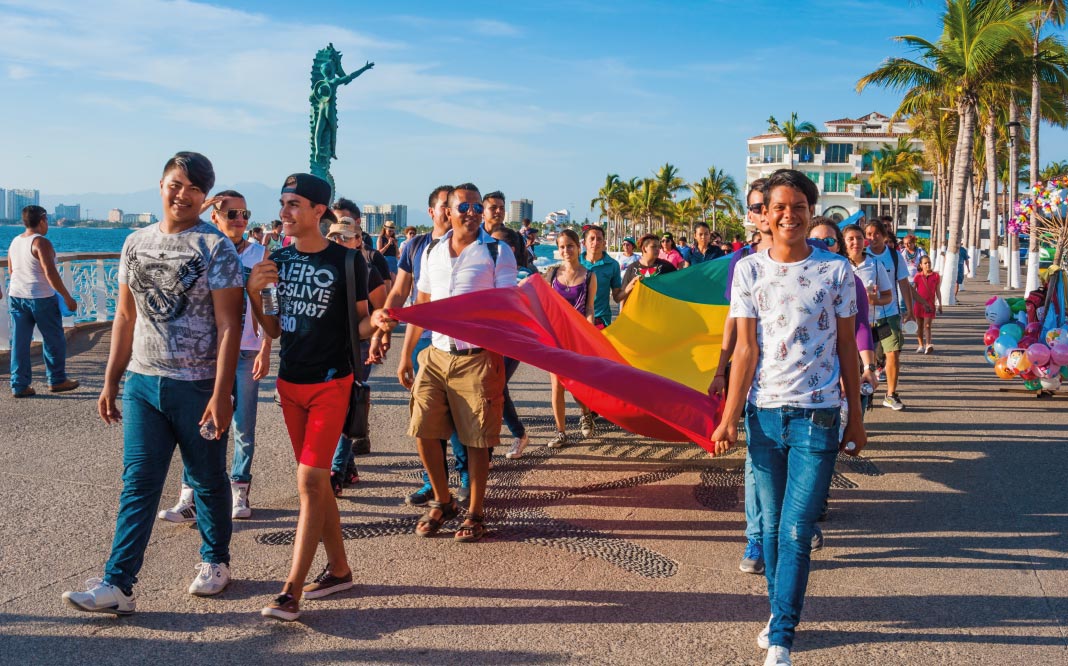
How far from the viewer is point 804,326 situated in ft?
12.5

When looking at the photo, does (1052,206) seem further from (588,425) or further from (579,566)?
(579,566)

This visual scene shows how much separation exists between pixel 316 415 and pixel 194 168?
1294mm

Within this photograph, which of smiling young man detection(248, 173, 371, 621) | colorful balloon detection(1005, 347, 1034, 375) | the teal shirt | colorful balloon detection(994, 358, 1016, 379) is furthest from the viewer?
colorful balloon detection(994, 358, 1016, 379)

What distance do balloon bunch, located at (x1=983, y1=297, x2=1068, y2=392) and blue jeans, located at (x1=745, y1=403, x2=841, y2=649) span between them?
8088 mm

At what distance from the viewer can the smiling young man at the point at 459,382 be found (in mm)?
5422

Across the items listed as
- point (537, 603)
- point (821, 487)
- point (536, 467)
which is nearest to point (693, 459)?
point (536, 467)

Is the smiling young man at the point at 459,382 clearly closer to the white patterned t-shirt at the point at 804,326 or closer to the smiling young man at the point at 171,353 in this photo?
the smiling young man at the point at 171,353

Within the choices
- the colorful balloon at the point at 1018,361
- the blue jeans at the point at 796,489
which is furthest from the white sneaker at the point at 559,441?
the colorful balloon at the point at 1018,361

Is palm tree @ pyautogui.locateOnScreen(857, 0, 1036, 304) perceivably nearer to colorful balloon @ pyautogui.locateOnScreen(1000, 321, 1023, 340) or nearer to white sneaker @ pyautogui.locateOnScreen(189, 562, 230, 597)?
colorful balloon @ pyautogui.locateOnScreen(1000, 321, 1023, 340)

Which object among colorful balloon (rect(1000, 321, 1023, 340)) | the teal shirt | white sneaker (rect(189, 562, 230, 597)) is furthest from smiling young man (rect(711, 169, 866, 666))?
colorful balloon (rect(1000, 321, 1023, 340))

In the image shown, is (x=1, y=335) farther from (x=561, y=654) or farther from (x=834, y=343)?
(x=834, y=343)

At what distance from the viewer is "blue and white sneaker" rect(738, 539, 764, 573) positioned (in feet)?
16.3

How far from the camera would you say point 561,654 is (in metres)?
3.93

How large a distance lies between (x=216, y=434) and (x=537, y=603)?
1.73 metres
